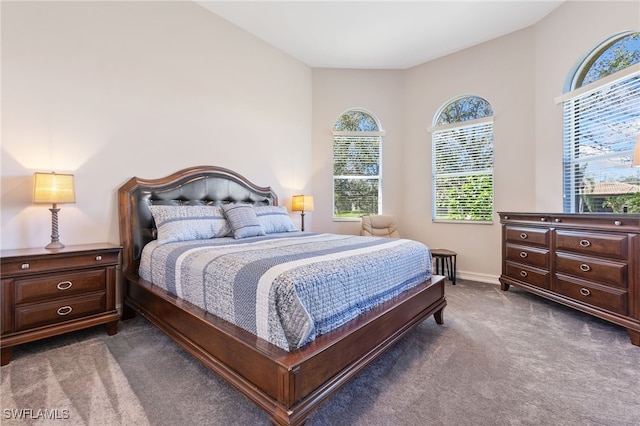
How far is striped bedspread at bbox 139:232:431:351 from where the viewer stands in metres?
1.34

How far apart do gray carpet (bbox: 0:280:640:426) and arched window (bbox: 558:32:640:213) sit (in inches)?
57.2

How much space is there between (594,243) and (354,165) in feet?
10.4

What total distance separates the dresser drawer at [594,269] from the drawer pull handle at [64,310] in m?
4.14

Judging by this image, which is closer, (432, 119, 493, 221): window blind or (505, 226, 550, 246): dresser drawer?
(505, 226, 550, 246): dresser drawer

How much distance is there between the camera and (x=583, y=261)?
8.34 feet

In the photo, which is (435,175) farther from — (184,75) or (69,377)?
(69,377)

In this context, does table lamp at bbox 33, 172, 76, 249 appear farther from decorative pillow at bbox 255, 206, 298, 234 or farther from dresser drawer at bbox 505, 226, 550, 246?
dresser drawer at bbox 505, 226, 550, 246

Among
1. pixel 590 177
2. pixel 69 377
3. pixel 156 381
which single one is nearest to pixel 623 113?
pixel 590 177

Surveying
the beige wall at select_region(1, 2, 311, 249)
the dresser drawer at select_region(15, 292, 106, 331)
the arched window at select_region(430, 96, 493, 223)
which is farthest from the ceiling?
the dresser drawer at select_region(15, 292, 106, 331)

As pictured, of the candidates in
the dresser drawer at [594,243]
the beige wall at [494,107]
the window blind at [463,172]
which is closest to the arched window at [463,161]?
the window blind at [463,172]

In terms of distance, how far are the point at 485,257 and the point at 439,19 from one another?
3151 mm

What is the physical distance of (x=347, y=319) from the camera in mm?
1587

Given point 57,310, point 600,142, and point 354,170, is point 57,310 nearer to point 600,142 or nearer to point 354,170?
point 354,170

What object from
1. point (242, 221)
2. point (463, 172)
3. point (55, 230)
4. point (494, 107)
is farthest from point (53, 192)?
point (494, 107)
